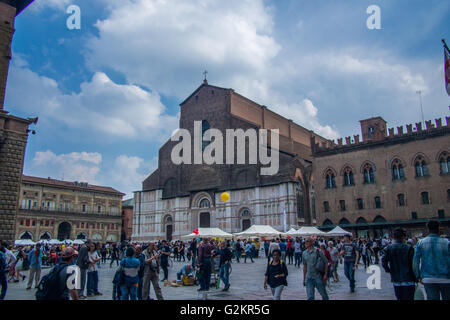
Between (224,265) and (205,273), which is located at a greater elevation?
(224,265)

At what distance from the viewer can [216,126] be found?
4444 cm

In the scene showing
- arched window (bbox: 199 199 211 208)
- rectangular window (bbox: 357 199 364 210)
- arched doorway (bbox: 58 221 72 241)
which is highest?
arched window (bbox: 199 199 211 208)

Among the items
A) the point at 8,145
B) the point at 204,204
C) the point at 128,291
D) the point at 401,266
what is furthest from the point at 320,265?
the point at 204,204

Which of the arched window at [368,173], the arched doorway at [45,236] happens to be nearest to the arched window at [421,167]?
the arched window at [368,173]

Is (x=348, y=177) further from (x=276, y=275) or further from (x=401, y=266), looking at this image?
(x=401, y=266)

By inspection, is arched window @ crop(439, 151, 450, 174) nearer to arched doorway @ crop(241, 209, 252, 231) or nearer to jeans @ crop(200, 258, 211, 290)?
arched doorway @ crop(241, 209, 252, 231)

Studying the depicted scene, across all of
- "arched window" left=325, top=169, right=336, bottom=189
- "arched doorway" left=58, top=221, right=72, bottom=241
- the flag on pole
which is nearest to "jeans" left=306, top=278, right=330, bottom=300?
the flag on pole

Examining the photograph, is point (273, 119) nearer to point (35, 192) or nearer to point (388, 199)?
point (388, 199)

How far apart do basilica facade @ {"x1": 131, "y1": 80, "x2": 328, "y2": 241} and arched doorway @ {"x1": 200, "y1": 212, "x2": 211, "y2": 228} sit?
10 cm

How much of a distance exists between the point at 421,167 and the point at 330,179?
7620 mm

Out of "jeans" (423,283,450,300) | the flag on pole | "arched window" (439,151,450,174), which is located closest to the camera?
"jeans" (423,283,450,300)

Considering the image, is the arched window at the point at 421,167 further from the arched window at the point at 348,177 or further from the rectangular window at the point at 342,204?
the rectangular window at the point at 342,204

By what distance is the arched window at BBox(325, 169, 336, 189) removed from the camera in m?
33.0

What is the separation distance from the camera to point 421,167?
28.8 meters
